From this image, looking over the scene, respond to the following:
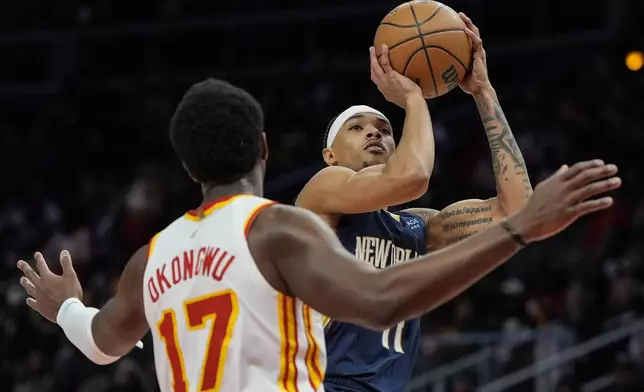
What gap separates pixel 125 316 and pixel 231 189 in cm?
59

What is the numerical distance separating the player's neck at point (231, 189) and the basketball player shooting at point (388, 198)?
1.21 m

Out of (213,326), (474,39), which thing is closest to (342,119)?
(474,39)

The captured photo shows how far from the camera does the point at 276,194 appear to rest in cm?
1559

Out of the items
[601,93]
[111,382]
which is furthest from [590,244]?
[111,382]

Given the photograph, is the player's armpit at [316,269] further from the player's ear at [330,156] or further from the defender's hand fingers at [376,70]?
the player's ear at [330,156]

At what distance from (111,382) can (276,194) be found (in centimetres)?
411

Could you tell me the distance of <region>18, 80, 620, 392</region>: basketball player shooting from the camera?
10.6 feet

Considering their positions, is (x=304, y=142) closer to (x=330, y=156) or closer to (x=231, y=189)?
(x=330, y=156)

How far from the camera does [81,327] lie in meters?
4.01

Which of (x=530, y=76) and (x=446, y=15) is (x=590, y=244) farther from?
(x=446, y=15)

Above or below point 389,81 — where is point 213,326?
below

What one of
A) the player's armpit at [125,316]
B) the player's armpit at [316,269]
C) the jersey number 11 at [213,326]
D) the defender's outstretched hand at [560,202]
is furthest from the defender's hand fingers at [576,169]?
the player's armpit at [125,316]

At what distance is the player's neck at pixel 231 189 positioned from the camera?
11.7ft

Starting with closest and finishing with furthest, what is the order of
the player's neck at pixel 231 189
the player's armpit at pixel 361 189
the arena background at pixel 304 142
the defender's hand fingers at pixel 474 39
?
the player's neck at pixel 231 189
the player's armpit at pixel 361 189
the defender's hand fingers at pixel 474 39
the arena background at pixel 304 142
